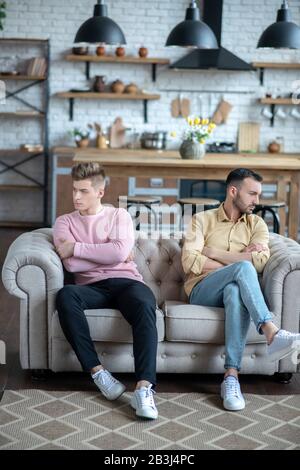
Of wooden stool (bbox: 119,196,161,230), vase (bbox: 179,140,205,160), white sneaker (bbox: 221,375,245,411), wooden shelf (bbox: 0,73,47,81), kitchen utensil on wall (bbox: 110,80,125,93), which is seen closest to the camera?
white sneaker (bbox: 221,375,245,411)

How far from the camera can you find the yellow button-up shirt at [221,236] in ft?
14.3

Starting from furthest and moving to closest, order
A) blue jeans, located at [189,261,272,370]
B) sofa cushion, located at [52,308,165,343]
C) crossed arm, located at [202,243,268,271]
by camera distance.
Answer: crossed arm, located at [202,243,268,271], sofa cushion, located at [52,308,165,343], blue jeans, located at [189,261,272,370]

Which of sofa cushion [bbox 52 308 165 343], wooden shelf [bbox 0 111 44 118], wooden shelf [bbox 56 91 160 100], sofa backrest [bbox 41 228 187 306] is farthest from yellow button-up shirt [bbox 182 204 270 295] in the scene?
wooden shelf [bbox 0 111 44 118]

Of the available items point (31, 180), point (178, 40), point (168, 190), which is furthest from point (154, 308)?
point (31, 180)

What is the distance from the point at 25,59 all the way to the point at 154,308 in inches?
226

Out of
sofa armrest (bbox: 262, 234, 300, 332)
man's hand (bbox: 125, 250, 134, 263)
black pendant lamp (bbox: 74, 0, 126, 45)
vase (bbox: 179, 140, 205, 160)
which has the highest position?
black pendant lamp (bbox: 74, 0, 126, 45)

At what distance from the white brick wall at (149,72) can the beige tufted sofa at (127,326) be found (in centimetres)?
516

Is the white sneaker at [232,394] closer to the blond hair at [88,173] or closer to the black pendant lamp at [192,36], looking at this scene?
the blond hair at [88,173]

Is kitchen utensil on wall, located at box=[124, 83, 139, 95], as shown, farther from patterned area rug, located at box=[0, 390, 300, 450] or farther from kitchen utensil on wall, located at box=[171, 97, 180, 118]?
patterned area rug, located at box=[0, 390, 300, 450]

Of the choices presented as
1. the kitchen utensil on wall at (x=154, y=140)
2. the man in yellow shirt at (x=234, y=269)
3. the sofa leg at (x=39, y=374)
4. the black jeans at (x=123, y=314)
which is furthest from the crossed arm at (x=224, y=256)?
the kitchen utensil on wall at (x=154, y=140)

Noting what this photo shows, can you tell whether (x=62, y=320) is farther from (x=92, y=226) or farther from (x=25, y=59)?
(x=25, y=59)

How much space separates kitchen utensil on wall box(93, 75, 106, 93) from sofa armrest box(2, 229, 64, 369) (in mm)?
5043

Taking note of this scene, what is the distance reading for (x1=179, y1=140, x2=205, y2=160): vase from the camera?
7387mm

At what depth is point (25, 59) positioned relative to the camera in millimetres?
9078
